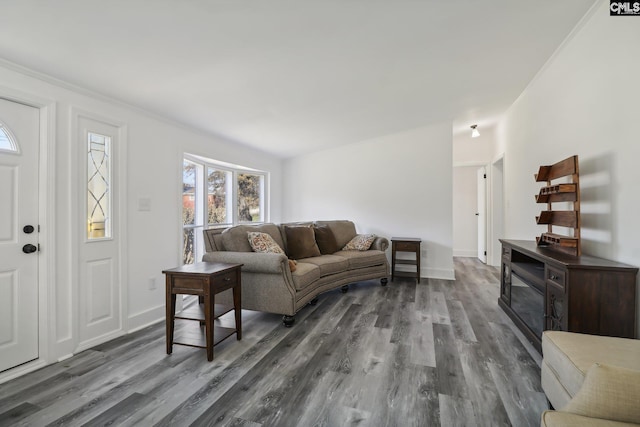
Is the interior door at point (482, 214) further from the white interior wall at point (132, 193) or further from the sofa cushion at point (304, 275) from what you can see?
the white interior wall at point (132, 193)

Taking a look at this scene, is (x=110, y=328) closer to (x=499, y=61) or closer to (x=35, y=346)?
(x=35, y=346)

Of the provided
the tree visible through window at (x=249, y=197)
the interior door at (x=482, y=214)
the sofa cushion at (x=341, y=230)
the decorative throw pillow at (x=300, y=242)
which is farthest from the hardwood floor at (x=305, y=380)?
the interior door at (x=482, y=214)

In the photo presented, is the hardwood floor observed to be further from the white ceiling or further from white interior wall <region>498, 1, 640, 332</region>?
the white ceiling

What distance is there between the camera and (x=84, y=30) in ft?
5.30

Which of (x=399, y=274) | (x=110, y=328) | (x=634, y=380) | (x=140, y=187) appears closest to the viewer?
(x=634, y=380)

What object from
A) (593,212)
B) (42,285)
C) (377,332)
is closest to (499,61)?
(593,212)

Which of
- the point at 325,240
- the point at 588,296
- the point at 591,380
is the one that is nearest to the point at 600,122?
the point at 588,296

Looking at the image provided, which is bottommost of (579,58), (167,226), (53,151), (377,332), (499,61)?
(377,332)

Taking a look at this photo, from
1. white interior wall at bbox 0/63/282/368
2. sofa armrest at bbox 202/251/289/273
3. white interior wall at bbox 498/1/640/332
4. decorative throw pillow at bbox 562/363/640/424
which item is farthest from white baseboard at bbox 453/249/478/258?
decorative throw pillow at bbox 562/363/640/424

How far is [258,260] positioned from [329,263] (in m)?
1.06

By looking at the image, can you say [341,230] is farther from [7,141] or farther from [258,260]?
[7,141]

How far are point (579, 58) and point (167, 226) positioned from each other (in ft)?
13.2

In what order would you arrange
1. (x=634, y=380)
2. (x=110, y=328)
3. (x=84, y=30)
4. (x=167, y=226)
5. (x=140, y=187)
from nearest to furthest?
1. (x=634, y=380)
2. (x=84, y=30)
3. (x=110, y=328)
4. (x=140, y=187)
5. (x=167, y=226)

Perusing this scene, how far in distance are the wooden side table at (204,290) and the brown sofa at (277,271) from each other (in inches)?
15.0
